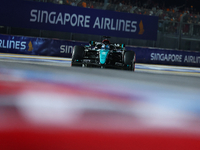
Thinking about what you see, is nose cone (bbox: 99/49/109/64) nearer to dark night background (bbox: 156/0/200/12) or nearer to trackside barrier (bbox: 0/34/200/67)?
A: trackside barrier (bbox: 0/34/200/67)

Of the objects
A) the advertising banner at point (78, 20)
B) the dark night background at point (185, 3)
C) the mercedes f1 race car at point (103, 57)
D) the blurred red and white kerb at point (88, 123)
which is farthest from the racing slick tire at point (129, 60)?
the dark night background at point (185, 3)

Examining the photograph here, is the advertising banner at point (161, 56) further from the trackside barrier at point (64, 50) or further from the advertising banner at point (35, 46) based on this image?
the advertising banner at point (35, 46)

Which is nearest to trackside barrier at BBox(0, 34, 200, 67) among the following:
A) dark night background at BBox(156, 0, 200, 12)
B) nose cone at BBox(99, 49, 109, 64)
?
dark night background at BBox(156, 0, 200, 12)

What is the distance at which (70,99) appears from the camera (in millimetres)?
Result: 2666

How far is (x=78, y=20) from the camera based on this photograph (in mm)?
15867

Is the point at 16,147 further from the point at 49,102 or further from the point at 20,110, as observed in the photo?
the point at 49,102

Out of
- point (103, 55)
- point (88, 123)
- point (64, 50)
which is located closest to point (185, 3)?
point (64, 50)

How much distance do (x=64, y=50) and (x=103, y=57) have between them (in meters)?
7.10

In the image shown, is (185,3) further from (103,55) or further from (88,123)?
(88,123)

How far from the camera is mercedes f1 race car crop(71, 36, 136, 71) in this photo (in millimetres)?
8422

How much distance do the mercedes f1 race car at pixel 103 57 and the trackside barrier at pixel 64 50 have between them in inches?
249

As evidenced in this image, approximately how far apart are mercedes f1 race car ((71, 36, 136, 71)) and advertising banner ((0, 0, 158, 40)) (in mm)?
7248

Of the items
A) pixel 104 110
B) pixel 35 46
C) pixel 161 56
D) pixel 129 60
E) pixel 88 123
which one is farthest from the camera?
pixel 161 56

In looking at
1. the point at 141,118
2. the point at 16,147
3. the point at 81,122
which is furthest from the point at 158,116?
the point at 16,147
